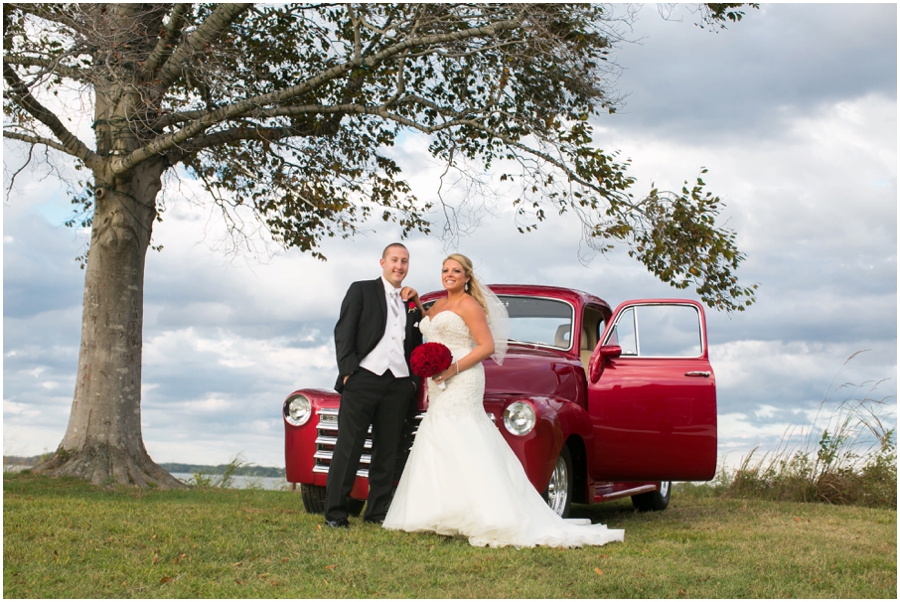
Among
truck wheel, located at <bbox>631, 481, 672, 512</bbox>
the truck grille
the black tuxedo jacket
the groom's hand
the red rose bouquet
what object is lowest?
truck wheel, located at <bbox>631, 481, 672, 512</bbox>

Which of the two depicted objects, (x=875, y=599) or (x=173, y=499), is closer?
(x=875, y=599)

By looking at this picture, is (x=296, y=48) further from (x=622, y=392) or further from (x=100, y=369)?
(x=622, y=392)

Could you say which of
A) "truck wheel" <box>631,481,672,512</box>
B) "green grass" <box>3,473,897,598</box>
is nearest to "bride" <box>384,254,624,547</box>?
"green grass" <box>3,473,897,598</box>

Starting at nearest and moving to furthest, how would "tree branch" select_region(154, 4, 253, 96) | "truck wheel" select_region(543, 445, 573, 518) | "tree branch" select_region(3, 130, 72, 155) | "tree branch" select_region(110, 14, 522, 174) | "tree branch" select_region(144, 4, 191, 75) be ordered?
"truck wheel" select_region(543, 445, 573, 518), "tree branch" select_region(110, 14, 522, 174), "tree branch" select_region(154, 4, 253, 96), "tree branch" select_region(144, 4, 191, 75), "tree branch" select_region(3, 130, 72, 155)

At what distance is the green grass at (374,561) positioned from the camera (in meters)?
5.43

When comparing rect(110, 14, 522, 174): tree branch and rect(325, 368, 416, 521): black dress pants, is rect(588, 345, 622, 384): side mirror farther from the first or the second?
rect(110, 14, 522, 174): tree branch

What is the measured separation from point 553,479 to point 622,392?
4.33ft

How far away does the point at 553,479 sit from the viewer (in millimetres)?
7699

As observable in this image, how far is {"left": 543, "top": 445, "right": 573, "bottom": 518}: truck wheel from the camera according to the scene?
25.2 ft

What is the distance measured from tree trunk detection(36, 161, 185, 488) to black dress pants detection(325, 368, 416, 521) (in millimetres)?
5533

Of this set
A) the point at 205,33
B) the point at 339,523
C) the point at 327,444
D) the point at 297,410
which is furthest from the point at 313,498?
the point at 205,33

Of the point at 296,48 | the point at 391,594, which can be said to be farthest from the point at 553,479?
the point at 296,48

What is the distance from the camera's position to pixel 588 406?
8562 millimetres

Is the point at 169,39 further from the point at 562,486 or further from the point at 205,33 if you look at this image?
the point at 562,486
